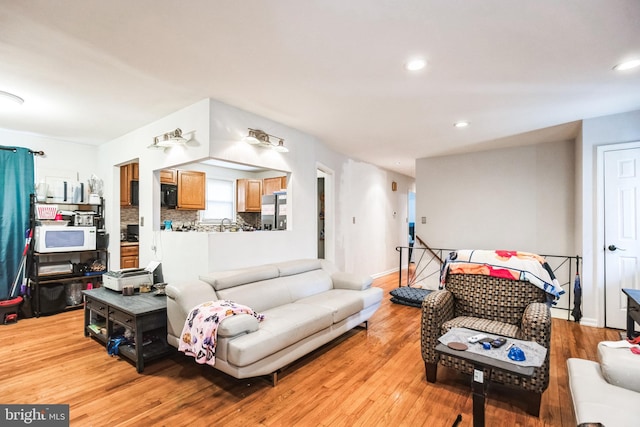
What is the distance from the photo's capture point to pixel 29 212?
14.4ft

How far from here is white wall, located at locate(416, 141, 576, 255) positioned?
15.4 feet

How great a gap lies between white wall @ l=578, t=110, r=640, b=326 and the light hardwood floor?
654 mm

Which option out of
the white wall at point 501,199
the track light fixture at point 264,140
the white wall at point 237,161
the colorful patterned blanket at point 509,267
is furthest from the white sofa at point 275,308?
the white wall at point 501,199

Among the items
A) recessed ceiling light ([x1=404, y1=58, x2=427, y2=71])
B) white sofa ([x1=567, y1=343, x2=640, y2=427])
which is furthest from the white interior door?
recessed ceiling light ([x1=404, y1=58, x2=427, y2=71])

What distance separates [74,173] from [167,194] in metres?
1.38

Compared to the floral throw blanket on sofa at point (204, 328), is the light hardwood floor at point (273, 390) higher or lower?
lower

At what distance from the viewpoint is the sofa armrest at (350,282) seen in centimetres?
383

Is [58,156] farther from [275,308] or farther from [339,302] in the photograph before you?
[339,302]

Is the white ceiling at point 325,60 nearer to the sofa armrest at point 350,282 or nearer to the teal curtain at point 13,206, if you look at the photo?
the teal curtain at point 13,206

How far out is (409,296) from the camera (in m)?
4.83

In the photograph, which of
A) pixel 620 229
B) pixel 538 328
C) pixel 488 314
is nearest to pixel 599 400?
pixel 538 328

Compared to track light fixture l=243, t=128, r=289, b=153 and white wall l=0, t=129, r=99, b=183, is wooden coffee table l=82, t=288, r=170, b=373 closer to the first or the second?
track light fixture l=243, t=128, r=289, b=153

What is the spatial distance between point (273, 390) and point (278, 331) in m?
0.44

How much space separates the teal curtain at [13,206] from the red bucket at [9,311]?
1.25 ft
